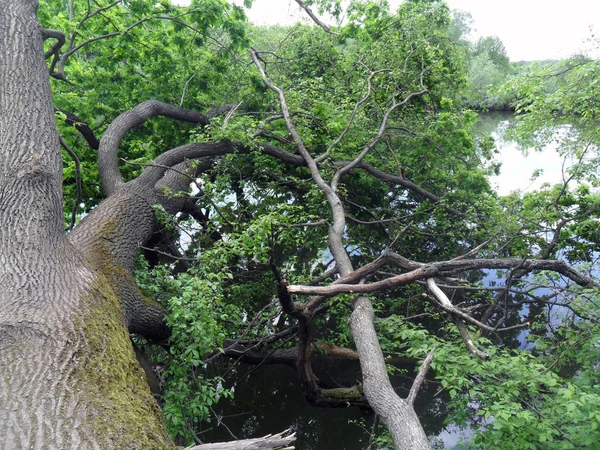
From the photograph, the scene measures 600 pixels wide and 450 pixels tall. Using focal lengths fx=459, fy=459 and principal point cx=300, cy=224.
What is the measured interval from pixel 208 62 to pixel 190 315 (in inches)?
214

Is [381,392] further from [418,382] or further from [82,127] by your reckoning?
[82,127]

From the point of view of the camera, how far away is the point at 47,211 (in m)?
3.56

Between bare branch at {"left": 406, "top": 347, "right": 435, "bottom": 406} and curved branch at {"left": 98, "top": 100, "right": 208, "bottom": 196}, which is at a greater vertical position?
curved branch at {"left": 98, "top": 100, "right": 208, "bottom": 196}

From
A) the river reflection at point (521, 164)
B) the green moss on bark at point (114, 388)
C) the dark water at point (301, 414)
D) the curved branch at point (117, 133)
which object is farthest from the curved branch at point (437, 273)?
the river reflection at point (521, 164)

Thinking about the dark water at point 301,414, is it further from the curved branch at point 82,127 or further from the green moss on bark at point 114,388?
the curved branch at point 82,127

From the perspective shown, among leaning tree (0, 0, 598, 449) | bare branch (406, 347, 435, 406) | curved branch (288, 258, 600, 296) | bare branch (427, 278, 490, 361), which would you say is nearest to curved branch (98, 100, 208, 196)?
leaning tree (0, 0, 598, 449)

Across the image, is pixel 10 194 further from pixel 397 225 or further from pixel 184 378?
pixel 397 225

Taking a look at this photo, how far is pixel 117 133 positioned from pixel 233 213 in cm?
190

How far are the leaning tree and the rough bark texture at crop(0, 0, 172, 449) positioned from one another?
12 millimetres

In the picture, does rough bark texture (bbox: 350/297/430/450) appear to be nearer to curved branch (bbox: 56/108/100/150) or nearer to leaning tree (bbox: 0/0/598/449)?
leaning tree (bbox: 0/0/598/449)

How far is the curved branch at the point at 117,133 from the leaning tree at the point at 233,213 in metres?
0.03

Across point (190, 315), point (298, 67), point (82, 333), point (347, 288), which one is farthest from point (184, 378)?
point (298, 67)

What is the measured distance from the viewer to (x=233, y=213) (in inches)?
261

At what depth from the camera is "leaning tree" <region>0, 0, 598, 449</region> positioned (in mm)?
2912
